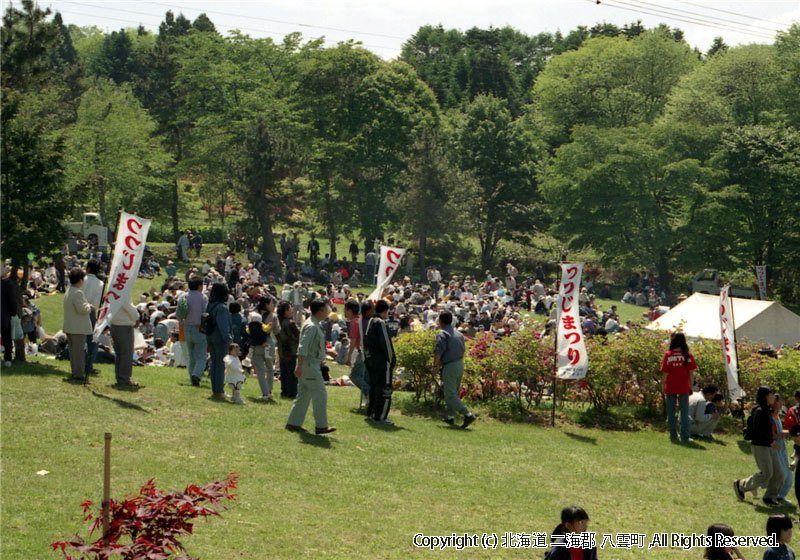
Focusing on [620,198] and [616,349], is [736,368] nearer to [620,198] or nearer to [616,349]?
[616,349]

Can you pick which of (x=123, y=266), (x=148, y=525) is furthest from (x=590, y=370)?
(x=148, y=525)

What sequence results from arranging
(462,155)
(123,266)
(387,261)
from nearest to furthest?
(123,266), (387,261), (462,155)

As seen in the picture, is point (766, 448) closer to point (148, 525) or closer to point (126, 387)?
point (148, 525)

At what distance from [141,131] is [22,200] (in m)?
42.0

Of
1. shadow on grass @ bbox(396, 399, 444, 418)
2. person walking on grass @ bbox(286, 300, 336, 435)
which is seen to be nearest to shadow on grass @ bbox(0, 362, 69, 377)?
person walking on grass @ bbox(286, 300, 336, 435)

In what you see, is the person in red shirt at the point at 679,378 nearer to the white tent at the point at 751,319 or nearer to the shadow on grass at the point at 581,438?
the shadow on grass at the point at 581,438

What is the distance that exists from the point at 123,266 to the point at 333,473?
4.38 meters

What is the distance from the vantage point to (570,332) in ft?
47.3

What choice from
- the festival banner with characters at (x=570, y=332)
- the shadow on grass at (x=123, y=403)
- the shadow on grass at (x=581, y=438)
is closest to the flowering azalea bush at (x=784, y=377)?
the festival banner with characters at (x=570, y=332)

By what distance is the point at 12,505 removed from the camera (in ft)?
25.0

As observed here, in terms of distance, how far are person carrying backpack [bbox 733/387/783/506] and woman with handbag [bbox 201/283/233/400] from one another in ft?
23.8

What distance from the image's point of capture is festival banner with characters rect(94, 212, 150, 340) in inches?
460

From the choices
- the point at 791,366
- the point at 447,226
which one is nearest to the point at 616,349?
the point at 791,366

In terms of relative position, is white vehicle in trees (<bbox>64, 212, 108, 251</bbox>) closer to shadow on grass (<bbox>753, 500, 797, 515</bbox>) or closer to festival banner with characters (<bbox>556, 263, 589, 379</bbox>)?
festival banner with characters (<bbox>556, 263, 589, 379</bbox>)
